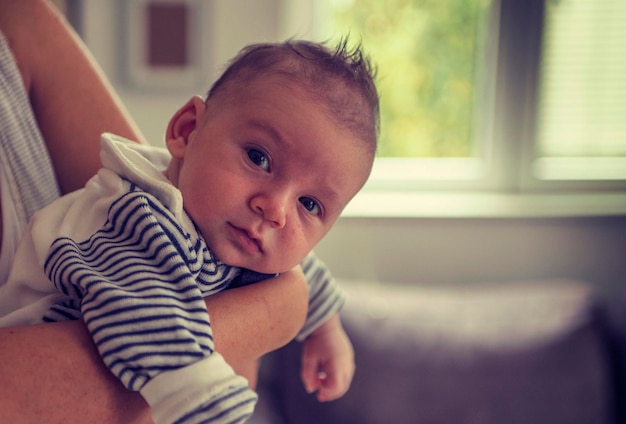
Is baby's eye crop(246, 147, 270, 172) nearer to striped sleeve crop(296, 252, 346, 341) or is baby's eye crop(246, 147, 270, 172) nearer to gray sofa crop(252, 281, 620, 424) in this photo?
striped sleeve crop(296, 252, 346, 341)

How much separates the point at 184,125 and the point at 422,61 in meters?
1.92

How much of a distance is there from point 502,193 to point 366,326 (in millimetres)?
930

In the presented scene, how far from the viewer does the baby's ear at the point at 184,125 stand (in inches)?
32.3

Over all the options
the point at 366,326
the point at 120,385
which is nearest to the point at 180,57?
the point at 366,326

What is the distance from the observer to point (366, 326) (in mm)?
2002

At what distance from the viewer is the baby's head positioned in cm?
72

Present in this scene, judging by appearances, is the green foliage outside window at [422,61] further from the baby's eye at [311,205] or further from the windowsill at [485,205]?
the baby's eye at [311,205]

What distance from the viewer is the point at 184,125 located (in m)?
0.84

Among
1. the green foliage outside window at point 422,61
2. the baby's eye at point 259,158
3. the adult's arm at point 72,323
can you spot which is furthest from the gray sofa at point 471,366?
the baby's eye at point 259,158

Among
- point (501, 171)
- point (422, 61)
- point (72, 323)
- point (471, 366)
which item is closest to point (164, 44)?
point (422, 61)

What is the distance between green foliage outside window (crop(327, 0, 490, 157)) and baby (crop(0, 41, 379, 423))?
1.76 metres

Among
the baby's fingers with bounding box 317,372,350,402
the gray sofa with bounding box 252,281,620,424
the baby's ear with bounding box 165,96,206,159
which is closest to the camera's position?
the baby's ear with bounding box 165,96,206,159

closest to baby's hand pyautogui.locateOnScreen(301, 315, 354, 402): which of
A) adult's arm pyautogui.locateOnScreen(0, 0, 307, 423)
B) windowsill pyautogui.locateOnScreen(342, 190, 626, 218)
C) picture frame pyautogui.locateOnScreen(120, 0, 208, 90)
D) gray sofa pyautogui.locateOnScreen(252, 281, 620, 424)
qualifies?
adult's arm pyautogui.locateOnScreen(0, 0, 307, 423)

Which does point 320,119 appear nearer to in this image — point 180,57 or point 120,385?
point 120,385
